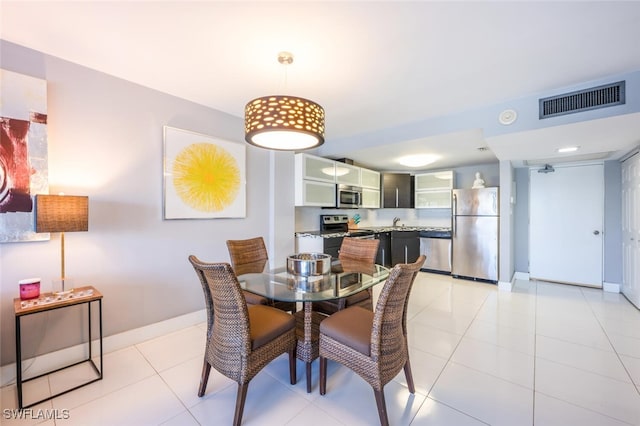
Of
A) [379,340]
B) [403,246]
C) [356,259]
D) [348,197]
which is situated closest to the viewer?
[379,340]

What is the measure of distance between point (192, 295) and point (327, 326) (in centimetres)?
183

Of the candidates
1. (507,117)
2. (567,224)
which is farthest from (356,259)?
(567,224)

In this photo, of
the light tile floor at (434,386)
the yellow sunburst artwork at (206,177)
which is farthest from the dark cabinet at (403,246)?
the yellow sunburst artwork at (206,177)

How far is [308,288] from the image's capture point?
1.85 metres

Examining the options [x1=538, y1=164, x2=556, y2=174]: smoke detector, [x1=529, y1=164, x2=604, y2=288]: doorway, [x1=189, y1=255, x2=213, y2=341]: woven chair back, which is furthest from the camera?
[x1=538, y1=164, x2=556, y2=174]: smoke detector

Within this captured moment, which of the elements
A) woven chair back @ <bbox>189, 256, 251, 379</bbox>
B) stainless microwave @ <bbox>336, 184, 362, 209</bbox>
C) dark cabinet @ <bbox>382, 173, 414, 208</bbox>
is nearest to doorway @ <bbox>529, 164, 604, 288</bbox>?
dark cabinet @ <bbox>382, 173, 414, 208</bbox>

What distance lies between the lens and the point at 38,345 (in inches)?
76.2

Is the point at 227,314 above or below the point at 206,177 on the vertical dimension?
below

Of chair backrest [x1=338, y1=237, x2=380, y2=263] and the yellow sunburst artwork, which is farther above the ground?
the yellow sunburst artwork

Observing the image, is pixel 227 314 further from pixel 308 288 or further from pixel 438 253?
pixel 438 253

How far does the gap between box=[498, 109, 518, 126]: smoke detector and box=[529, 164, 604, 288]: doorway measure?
8.78 feet

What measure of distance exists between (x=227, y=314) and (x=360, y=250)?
162cm

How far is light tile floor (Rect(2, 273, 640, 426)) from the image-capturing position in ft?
5.03

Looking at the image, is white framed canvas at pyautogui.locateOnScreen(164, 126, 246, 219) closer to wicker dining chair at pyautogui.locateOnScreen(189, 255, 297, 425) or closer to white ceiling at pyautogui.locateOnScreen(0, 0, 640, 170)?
white ceiling at pyautogui.locateOnScreen(0, 0, 640, 170)
